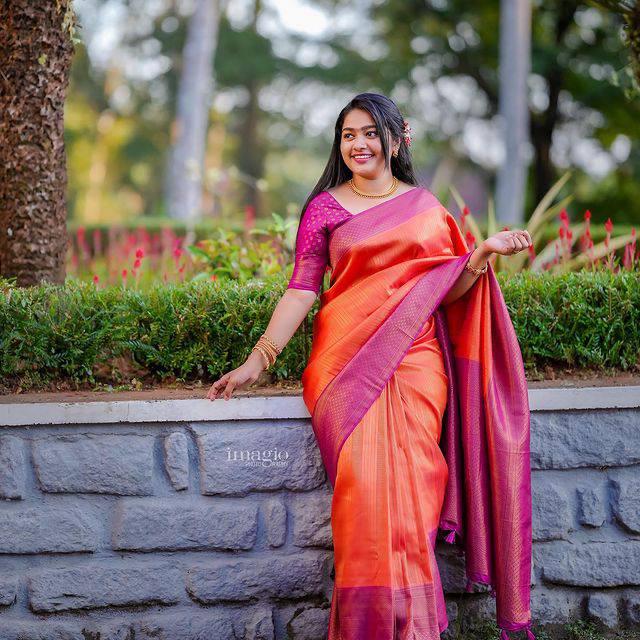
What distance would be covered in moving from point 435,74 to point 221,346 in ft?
38.7

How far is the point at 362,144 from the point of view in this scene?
270 centimetres

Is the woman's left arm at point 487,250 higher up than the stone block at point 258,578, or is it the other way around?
the woman's left arm at point 487,250

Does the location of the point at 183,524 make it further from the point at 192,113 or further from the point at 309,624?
the point at 192,113

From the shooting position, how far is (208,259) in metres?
4.00

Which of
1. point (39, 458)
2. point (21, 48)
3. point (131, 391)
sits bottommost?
point (39, 458)

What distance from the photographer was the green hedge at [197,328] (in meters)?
2.85

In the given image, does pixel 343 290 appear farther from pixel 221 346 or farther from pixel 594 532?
pixel 594 532

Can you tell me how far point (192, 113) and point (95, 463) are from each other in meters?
8.23

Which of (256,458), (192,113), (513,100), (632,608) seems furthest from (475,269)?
(192,113)

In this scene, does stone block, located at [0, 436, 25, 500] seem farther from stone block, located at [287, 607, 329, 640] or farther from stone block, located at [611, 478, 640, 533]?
stone block, located at [611, 478, 640, 533]

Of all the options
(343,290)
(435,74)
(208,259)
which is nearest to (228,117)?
(435,74)

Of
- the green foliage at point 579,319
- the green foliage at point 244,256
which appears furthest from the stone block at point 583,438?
the green foliage at point 244,256

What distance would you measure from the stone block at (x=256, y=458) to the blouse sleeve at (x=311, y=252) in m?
0.49

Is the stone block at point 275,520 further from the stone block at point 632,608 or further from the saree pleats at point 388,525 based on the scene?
the stone block at point 632,608
